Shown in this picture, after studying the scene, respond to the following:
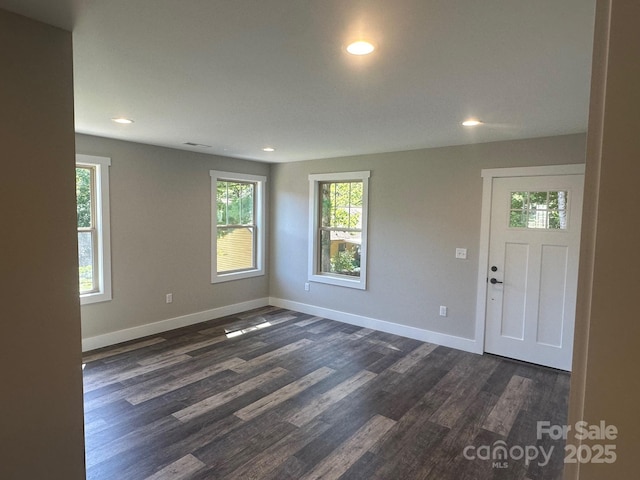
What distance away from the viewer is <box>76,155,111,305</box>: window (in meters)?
4.09

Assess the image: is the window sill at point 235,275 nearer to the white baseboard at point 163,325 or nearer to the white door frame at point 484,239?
the white baseboard at point 163,325

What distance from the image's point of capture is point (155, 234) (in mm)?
4691

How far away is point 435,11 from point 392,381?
307cm

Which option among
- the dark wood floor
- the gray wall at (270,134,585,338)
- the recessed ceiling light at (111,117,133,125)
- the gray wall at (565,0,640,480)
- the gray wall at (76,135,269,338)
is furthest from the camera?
the gray wall at (76,135,269,338)

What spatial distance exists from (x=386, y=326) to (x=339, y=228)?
5.18ft

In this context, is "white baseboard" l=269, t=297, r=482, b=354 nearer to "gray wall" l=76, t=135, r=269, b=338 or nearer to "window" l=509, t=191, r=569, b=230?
"gray wall" l=76, t=135, r=269, b=338

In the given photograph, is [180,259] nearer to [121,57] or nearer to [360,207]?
[360,207]

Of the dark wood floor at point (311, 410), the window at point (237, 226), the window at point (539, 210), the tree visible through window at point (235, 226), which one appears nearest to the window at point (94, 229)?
the dark wood floor at point (311, 410)

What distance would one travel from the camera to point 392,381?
3.53 metres

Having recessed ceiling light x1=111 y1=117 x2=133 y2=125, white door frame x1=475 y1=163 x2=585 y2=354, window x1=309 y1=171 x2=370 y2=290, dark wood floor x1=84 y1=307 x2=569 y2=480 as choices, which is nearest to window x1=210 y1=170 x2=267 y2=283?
window x1=309 y1=171 x2=370 y2=290

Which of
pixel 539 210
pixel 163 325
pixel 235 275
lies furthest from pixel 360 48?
pixel 235 275

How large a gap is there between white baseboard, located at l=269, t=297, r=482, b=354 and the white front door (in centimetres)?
27

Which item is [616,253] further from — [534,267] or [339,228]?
[339,228]

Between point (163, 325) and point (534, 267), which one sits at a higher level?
point (534, 267)
